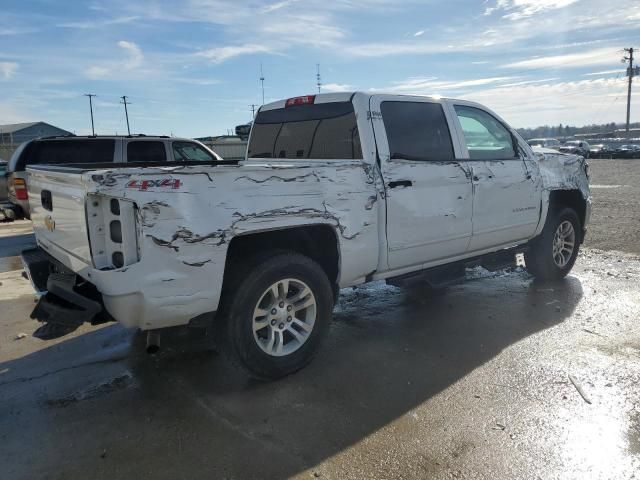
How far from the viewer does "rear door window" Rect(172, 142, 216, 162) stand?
403 inches

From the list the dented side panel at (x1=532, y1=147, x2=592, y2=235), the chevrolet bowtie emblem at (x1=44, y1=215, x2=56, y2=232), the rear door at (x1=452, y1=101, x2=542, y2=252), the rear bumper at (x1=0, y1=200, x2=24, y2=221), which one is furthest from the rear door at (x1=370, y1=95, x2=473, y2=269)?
the rear bumper at (x1=0, y1=200, x2=24, y2=221)

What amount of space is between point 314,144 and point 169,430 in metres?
2.63

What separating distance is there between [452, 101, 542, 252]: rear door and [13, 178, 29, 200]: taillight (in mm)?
7260

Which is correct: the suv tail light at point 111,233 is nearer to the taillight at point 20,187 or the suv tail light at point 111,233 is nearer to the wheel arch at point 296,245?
the wheel arch at point 296,245

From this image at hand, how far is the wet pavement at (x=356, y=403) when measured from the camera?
2707 mm

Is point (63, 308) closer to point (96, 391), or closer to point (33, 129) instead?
point (96, 391)

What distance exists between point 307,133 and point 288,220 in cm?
143

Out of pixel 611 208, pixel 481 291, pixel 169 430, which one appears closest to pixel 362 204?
pixel 169 430

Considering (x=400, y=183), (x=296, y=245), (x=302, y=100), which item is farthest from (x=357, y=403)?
(x=302, y=100)

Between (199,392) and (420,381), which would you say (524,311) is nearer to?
(420,381)

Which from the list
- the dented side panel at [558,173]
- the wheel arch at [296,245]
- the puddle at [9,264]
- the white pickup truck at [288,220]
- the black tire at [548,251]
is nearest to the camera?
the white pickup truck at [288,220]

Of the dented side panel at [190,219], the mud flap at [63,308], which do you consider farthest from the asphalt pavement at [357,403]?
the dented side panel at [190,219]

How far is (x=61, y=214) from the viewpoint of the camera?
344cm

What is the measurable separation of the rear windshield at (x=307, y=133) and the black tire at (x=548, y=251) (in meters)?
2.96
